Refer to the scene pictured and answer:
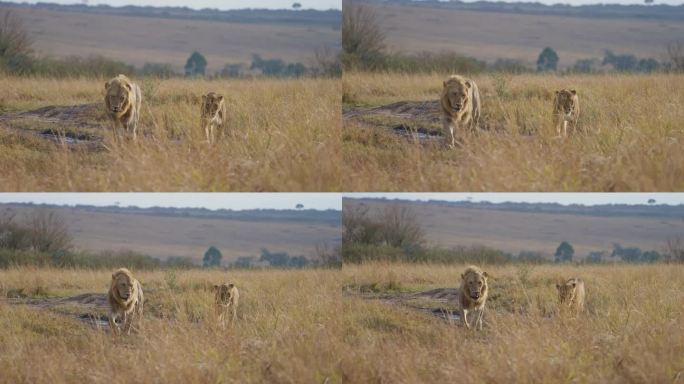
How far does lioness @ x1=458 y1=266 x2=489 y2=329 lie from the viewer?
429 inches

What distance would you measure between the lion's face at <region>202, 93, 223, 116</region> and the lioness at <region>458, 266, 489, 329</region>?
9.23 ft

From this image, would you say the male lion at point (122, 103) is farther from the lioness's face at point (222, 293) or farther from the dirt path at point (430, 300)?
the dirt path at point (430, 300)

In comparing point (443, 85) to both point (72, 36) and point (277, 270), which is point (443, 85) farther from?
point (72, 36)

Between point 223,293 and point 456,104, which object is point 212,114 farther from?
point 456,104

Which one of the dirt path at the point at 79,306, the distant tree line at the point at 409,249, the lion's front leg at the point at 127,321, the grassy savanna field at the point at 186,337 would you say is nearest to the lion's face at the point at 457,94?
the distant tree line at the point at 409,249

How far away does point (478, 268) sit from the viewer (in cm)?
1116

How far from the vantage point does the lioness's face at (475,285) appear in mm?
10859

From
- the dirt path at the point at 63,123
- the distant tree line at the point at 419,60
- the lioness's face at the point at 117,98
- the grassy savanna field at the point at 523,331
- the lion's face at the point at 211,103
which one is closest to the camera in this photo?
the grassy savanna field at the point at 523,331

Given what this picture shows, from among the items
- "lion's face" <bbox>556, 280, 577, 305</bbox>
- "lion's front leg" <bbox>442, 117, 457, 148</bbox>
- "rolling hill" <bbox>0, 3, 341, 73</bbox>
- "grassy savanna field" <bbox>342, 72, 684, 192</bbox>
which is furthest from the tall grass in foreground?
"rolling hill" <bbox>0, 3, 341, 73</bbox>

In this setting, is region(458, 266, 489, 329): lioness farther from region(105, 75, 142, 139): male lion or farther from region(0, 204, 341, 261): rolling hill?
region(105, 75, 142, 139): male lion

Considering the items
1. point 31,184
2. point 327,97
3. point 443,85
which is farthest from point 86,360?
point 443,85

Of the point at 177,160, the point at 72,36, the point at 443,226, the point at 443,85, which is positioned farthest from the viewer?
the point at 72,36

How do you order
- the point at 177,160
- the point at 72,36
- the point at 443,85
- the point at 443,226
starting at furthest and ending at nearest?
the point at 72,36, the point at 443,226, the point at 443,85, the point at 177,160

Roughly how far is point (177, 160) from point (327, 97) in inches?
67.1
